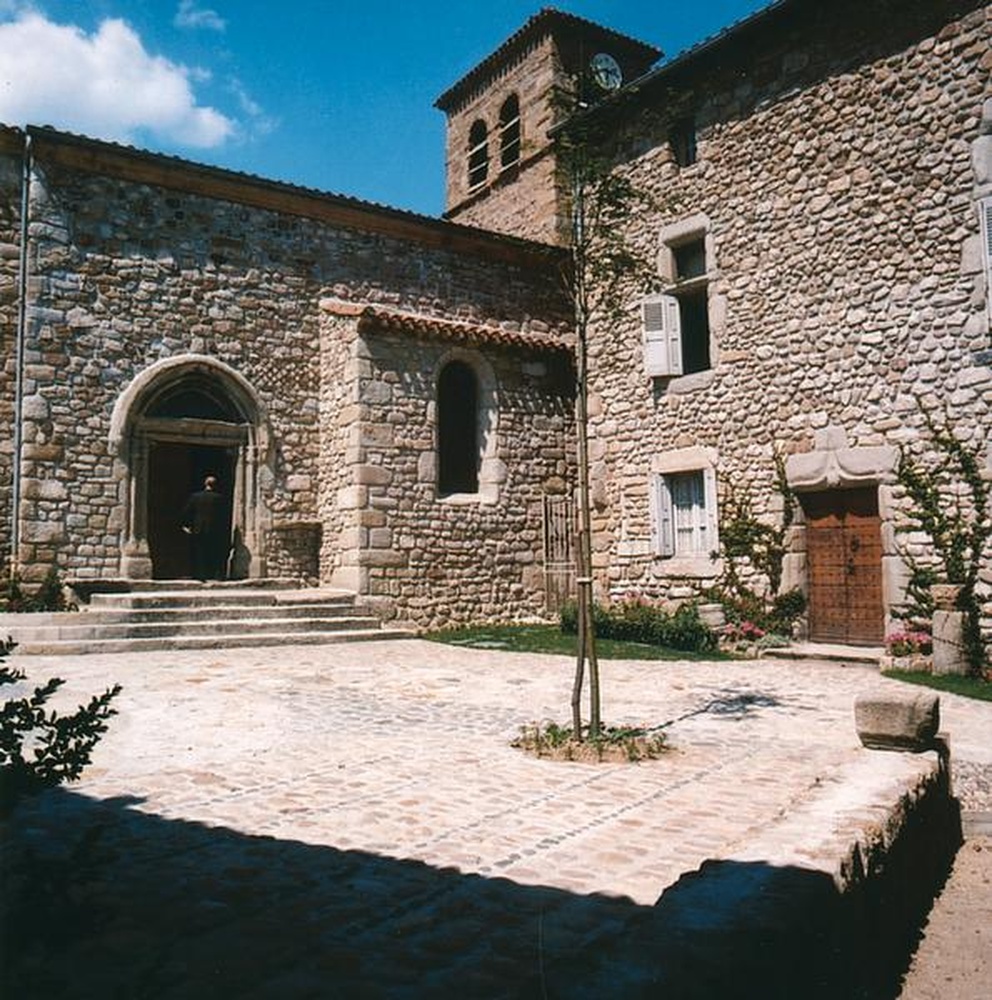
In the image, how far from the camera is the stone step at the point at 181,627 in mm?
9273

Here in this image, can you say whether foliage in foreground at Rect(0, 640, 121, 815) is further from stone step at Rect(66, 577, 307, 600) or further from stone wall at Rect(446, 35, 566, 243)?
stone wall at Rect(446, 35, 566, 243)

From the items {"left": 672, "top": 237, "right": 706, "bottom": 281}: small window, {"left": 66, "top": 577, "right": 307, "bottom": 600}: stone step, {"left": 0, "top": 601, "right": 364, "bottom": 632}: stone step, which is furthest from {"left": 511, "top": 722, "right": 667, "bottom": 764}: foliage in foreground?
{"left": 672, "top": 237, "right": 706, "bottom": 281}: small window

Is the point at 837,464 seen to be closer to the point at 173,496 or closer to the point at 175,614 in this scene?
the point at 175,614

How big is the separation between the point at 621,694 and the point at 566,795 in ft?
10.0

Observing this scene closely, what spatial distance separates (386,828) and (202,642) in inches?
273

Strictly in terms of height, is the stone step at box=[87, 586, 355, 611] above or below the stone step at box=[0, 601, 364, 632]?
above

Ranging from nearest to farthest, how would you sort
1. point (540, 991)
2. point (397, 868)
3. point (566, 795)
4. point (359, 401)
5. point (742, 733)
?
point (540, 991), point (397, 868), point (566, 795), point (742, 733), point (359, 401)

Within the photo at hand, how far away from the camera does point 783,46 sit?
1145cm

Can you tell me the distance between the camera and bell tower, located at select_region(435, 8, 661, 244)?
1777 centimetres

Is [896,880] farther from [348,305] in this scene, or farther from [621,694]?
[348,305]

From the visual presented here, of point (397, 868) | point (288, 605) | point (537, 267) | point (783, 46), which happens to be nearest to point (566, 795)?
point (397, 868)

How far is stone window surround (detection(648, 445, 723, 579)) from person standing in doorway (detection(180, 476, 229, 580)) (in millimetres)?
6290

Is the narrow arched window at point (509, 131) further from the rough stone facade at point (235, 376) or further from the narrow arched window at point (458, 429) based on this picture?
the narrow arched window at point (458, 429)

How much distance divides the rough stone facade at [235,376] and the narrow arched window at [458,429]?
418mm
